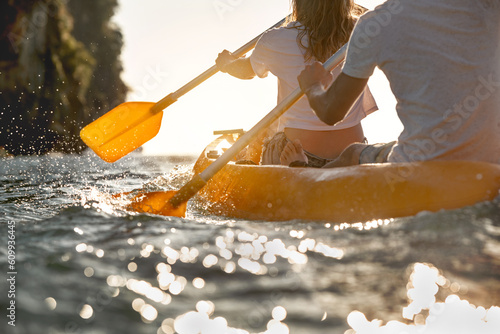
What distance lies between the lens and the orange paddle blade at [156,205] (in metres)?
3.57

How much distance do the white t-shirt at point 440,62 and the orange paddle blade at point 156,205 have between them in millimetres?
1764

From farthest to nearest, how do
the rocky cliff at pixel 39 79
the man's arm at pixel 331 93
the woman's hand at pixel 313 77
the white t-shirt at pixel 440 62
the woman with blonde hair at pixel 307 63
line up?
the rocky cliff at pixel 39 79, the woman with blonde hair at pixel 307 63, the woman's hand at pixel 313 77, the man's arm at pixel 331 93, the white t-shirt at pixel 440 62

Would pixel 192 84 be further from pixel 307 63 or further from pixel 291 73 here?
pixel 307 63

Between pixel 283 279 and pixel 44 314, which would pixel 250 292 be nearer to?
pixel 283 279

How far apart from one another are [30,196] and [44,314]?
4.41 m

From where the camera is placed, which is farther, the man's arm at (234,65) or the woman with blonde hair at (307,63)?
the man's arm at (234,65)

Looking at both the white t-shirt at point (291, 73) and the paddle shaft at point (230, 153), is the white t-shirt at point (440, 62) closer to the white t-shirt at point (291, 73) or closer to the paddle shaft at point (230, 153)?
the paddle shaft at point (230, 153)

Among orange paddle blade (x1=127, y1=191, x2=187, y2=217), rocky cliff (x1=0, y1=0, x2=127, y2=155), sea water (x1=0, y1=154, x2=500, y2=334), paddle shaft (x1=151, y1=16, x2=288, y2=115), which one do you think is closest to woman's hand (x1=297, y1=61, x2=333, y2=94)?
sea water (x1=0, y1=154, x2=500, y2=334)

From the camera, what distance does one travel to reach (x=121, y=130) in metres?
5.34

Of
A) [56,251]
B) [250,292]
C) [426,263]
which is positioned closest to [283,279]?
[250,292]

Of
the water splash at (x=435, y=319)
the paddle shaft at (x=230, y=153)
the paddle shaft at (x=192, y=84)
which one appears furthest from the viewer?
the paddle shaft at (x=192, y=84)

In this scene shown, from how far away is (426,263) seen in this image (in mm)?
1911

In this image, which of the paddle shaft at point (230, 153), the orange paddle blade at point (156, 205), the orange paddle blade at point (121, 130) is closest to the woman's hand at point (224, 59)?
the orange paddle blade at point (121, 130)

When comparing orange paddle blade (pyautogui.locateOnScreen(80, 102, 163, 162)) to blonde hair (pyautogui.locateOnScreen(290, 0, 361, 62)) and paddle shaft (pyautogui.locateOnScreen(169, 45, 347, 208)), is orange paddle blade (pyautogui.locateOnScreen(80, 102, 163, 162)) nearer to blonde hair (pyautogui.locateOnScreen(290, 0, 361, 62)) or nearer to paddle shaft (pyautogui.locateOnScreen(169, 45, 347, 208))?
paddle shaft (pyautogui.locateOnScreen(169, 45, 347, 208))
